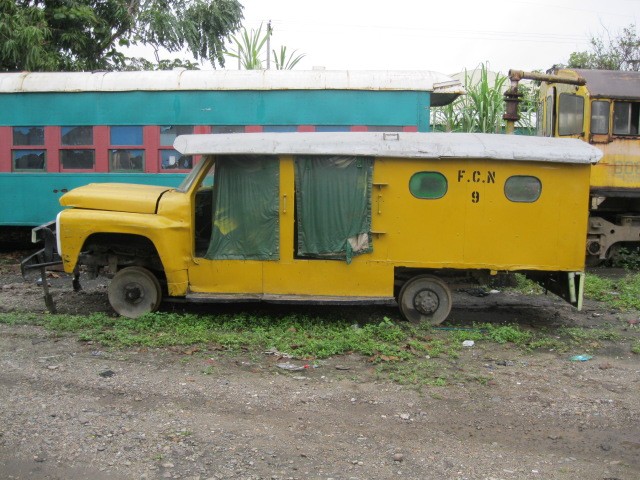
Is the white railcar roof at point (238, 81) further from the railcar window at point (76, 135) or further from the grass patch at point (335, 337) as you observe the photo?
the grass patch at point (335, 337)

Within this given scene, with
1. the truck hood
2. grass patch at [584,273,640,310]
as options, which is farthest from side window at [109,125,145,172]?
grass patch at [584,273,640,310]

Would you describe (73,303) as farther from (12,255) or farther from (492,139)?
(492,139)

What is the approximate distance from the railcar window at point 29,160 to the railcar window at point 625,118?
9.64 m

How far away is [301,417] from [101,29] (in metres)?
14.3

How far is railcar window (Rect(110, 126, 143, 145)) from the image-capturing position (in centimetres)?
1088

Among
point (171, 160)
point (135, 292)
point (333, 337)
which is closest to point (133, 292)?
point (135, 292)

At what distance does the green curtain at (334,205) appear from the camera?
705 cm

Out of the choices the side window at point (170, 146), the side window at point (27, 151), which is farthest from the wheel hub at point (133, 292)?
the side window at point (27, 151)

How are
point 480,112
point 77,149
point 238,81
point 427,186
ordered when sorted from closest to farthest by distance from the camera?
point 427,186, point 238,81, point 77,149, point 480,112

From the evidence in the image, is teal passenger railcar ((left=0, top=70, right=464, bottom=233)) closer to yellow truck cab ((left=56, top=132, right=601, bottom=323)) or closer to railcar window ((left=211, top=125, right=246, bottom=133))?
railcar window ((left=211, top=125, right=246, bottom=133))

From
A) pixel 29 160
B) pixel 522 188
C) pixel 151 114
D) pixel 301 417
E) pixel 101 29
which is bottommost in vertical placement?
pixel 301 417

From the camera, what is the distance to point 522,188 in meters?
7.06

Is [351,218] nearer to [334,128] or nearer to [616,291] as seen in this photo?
[334,128]

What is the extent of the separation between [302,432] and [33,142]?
874cm
